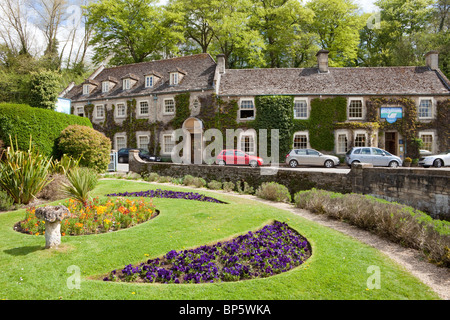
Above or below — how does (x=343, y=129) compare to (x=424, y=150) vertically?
above

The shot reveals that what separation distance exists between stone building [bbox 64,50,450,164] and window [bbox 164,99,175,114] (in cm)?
9

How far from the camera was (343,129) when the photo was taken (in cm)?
2378

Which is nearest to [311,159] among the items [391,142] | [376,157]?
[376,157]

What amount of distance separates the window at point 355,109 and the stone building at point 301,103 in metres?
0.09

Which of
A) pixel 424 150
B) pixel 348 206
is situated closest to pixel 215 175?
pixel 348 206

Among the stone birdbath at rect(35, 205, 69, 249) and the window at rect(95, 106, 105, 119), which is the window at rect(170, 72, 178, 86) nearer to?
the window at rect(95, 106, 105, 119)

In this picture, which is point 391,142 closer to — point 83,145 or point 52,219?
point 83,145

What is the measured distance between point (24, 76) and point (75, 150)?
22984 mm

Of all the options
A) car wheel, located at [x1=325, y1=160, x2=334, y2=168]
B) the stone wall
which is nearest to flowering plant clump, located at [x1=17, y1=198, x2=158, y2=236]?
the stone wall

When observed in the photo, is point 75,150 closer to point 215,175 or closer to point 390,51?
point 215,175

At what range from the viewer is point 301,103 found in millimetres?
24375

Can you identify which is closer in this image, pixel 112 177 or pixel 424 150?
pixel 112 177

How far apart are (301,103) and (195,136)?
32.2 feet

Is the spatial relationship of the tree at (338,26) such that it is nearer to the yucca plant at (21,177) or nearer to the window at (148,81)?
the window at (148,81)
